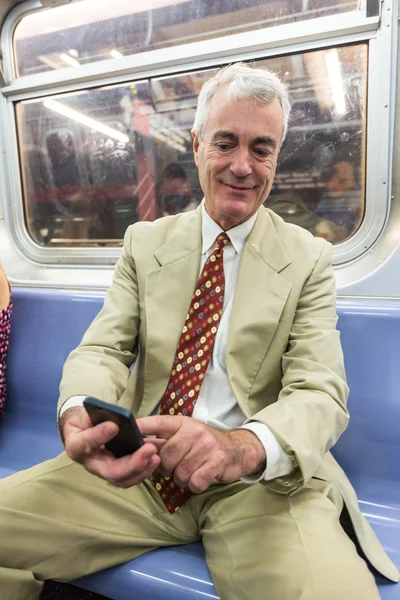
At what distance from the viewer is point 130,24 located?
2.40 m

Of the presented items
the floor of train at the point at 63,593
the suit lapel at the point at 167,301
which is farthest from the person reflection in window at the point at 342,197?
the floor of train at the point at 63,593

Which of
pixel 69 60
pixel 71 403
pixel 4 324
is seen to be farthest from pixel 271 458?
pixel 69 60

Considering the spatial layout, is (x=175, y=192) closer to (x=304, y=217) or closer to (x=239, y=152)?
(x=304, y=217)

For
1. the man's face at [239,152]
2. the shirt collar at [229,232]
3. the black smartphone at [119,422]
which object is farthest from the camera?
the shirt collar at [229,232]

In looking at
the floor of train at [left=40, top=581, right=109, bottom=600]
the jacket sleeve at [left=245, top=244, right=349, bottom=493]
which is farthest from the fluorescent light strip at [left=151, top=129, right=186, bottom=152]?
the floor of train at [left=40, top=581, right=109, bottom=600]

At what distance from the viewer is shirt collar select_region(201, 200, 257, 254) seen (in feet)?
4.90

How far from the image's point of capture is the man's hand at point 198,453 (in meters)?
0.97

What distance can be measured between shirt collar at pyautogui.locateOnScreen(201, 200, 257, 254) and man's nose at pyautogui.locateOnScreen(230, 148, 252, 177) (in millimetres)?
174

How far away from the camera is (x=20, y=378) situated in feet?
7.73

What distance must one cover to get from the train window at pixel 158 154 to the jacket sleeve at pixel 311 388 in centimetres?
78

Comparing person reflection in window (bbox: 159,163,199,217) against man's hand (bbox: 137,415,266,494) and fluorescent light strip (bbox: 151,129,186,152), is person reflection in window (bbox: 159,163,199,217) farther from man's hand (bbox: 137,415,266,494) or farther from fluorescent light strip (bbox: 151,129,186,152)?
man's hand (bbox: 137,415,266,494)

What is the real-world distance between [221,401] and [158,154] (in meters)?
1.54

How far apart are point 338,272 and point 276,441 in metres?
1.19

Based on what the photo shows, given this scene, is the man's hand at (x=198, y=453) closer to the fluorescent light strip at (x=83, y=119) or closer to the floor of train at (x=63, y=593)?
the floor of train at (x=63, y=593)
